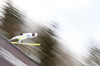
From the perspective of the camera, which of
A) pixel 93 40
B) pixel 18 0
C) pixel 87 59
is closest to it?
pixel 87 59

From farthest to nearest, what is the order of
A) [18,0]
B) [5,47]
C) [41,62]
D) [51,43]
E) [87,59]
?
1. [18,0]
2. [87,59]
3. [51,43]
4. [41,62]
5. [5,47]

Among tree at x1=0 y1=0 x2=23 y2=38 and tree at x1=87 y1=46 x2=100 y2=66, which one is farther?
tree at x1=87 y1=46 x2=100 y2=66

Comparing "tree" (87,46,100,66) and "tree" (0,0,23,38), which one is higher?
"tree" (87,46,100,66)

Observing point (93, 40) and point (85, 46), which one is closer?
point (85, 46)

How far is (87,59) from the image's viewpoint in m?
9.31

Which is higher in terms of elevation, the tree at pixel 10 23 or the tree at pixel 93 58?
the tree at pixel 93 58

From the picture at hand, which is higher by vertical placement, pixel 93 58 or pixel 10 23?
pixel 93 58

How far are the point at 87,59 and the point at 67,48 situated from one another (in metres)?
1.82

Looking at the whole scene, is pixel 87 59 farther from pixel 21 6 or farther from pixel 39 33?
pixel 21 6

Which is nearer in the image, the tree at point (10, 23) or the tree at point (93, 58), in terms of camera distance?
the tree at point (10, 23)

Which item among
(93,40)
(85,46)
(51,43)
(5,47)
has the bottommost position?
(5,47)

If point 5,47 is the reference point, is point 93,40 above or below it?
above

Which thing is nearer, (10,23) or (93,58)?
(10,23)

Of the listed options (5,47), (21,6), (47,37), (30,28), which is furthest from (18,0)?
(5,47)
